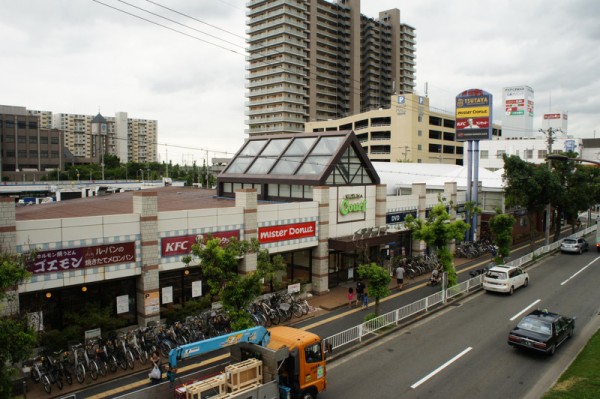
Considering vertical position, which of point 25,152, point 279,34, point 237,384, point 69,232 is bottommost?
point 237,384

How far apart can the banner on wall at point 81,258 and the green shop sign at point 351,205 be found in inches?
600

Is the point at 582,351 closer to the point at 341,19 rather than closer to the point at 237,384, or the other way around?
the point at 237,384

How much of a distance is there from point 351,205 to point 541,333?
1527 centimetres

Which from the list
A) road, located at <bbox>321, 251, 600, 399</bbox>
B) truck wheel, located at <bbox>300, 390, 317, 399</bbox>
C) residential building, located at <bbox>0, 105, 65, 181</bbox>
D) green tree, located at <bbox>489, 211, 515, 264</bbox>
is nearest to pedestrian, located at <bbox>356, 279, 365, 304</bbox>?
road, located at <bbox>321, 251, 600, 399</bbox>

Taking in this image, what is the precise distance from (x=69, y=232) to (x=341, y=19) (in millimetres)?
127217

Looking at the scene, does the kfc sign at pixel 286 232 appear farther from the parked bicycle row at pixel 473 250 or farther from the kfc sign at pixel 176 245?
the parked bicycle row at pixel 473 250

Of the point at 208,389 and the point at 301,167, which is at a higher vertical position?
the point at 301,167

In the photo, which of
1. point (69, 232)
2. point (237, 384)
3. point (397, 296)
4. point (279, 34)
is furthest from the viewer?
point (279, 34)

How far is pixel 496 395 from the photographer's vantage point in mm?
A: 15859

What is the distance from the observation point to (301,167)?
3231cm

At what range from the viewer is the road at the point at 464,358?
16375 millimetres

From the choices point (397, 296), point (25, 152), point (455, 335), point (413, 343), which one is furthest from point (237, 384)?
point (25, 152)

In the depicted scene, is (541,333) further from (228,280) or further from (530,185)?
(530,185)

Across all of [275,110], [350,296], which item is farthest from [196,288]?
[275,110]
